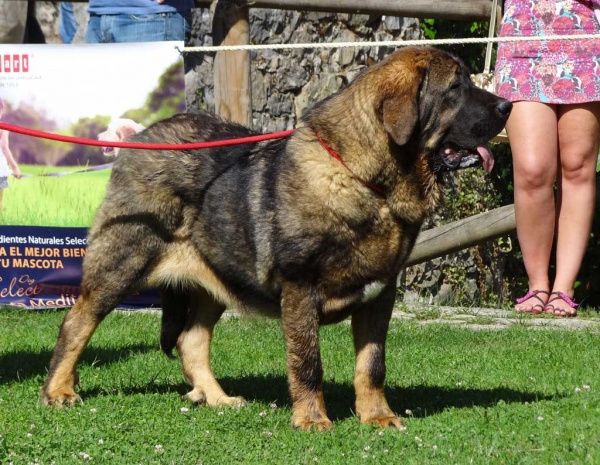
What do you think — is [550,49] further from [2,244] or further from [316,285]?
[2,244]

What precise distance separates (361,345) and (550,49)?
3.00 m

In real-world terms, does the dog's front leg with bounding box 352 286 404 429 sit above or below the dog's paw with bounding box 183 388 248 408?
above

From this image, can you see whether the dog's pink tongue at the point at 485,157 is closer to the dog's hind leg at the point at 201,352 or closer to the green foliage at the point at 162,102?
the dog's hind leg at the point at 201,352

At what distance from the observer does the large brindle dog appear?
4707 mm

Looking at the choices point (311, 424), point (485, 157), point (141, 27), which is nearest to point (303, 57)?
point (141, 27)

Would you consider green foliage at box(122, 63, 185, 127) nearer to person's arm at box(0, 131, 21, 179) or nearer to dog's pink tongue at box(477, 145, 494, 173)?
person's arm at box(0, 131, 21, 179)

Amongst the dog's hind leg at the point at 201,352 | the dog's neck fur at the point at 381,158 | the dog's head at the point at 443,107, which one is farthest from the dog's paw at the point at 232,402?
the dog's head at the point at 443,107

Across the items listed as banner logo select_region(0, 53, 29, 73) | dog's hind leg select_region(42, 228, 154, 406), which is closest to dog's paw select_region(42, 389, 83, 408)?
dog's hind leg select_region(42, 228, 154, 406)

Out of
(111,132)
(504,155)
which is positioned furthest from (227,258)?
(504,155)

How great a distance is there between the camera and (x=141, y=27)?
795 centimetres

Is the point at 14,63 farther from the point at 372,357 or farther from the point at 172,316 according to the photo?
the point at 372,357

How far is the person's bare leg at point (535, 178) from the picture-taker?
7039 millimetres

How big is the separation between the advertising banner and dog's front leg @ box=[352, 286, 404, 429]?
128 inches

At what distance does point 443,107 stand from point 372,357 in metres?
1.25
